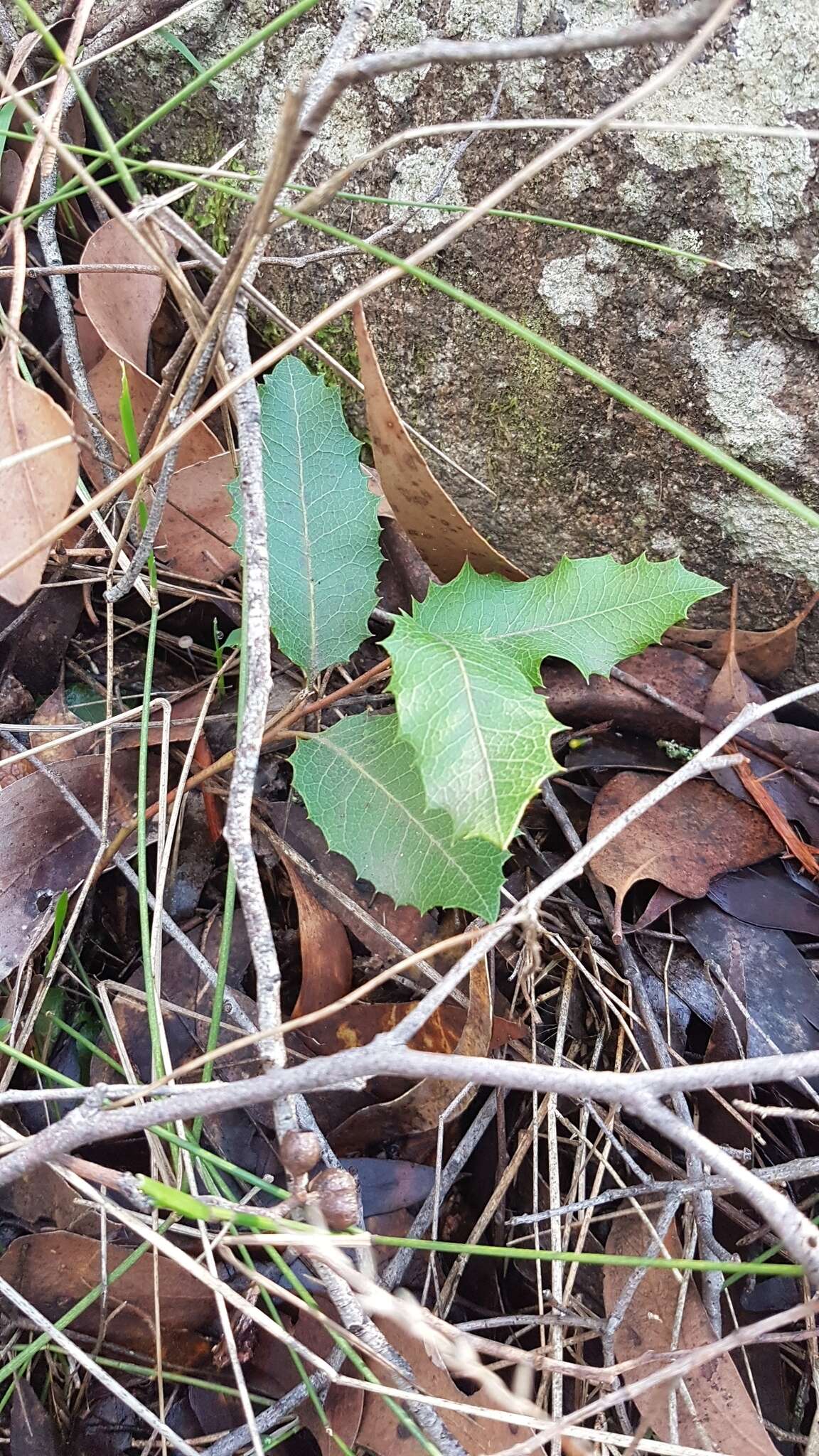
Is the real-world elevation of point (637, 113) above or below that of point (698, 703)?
above

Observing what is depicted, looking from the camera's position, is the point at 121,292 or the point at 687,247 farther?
the point at 121,292

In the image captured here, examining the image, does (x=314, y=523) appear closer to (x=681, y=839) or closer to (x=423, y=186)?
(x=423, y=186)

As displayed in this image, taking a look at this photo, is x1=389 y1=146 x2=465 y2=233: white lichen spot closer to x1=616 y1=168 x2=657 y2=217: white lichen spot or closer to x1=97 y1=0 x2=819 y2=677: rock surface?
x1=97 y1=0 x2=819 y2=677: rock surface

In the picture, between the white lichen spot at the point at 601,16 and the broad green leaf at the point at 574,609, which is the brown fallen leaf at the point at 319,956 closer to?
the broad green leaf at the point at 574,609

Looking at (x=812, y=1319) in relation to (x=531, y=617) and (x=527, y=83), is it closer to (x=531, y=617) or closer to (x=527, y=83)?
(x=531, y=617)

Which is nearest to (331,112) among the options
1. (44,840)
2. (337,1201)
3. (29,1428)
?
(44,840)

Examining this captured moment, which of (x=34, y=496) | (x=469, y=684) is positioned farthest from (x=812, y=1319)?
(x=34, y=496)

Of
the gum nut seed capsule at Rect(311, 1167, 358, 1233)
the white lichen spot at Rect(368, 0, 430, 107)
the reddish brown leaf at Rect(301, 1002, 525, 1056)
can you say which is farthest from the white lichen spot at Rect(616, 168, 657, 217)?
the gum nut seed capsule at Rect(311, 1167, 358, 1233)

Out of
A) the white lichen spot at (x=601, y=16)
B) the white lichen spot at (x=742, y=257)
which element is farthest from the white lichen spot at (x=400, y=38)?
the white lichen spot at (x=742, y=257)
